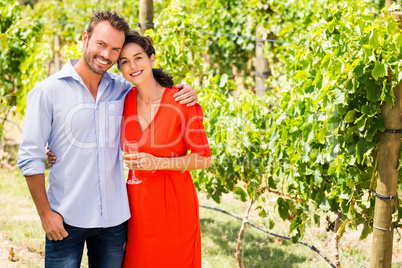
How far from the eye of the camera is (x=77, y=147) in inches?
79.7

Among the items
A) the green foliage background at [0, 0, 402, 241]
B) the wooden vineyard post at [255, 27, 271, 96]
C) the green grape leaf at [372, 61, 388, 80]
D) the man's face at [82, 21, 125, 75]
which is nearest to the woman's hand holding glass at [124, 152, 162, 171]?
the man's face at [82, 21, 125, 75]

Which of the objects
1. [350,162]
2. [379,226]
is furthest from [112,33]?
[379,226]

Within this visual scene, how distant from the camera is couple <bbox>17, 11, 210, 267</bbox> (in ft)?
6.52

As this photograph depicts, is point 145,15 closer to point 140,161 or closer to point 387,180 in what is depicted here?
point 140,161

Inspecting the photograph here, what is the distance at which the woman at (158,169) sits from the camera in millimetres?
2240

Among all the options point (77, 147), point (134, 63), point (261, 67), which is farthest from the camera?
point (261, 67)

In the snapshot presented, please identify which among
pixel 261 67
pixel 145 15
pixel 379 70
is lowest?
pixel 379 70

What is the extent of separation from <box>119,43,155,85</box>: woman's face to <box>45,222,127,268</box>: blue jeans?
0.71m

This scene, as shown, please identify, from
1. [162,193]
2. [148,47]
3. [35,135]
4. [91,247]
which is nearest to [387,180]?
[162,193]

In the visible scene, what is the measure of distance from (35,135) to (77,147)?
0.19 meters

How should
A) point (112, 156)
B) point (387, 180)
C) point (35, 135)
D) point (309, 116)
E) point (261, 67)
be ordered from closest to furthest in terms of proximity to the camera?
1. point (35, 135)
2. point (112, 156)
3. point (387, 180)
4. point (309, 116)
5. point (261, 67)

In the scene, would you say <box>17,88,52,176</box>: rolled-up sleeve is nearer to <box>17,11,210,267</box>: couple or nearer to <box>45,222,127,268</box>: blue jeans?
<box>17,11,210,267</box>: couple

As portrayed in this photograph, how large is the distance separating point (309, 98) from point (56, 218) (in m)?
1.58

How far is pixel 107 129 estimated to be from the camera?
210cm
